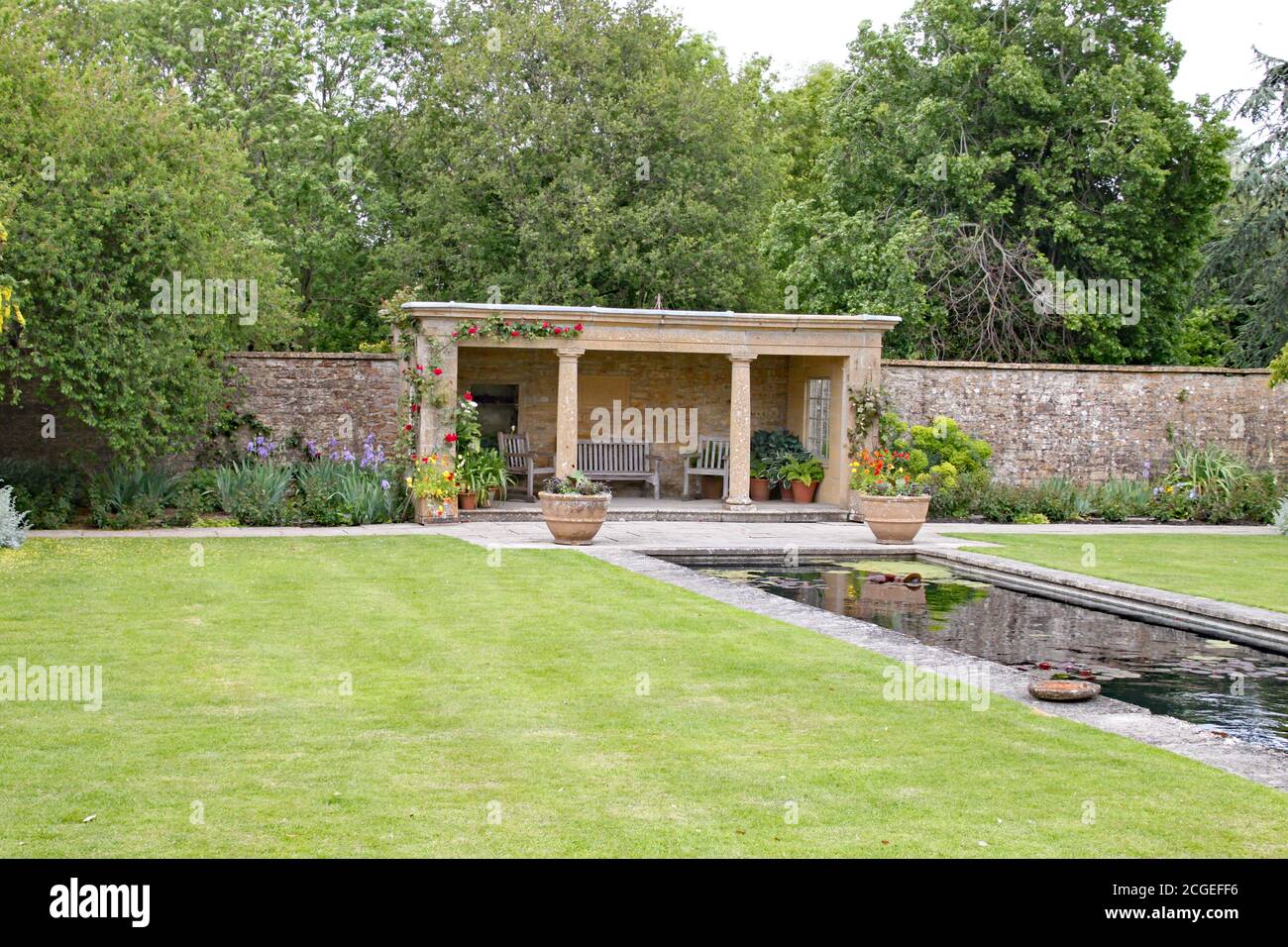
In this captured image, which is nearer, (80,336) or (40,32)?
(80,336)

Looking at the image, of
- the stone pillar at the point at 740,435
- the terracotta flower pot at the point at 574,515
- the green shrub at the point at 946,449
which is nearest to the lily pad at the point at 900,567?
the terracotta flower pot at the point at 574,515

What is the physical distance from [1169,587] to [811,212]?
16211mm

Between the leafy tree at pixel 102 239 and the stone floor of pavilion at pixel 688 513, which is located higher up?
the leafy tree at pixel 102 239

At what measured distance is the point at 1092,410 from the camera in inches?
858

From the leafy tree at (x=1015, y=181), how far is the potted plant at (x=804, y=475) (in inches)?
215

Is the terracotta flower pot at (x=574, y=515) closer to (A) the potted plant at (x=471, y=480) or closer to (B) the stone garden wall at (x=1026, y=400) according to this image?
(A) the potted plant at (x=471, y=480)

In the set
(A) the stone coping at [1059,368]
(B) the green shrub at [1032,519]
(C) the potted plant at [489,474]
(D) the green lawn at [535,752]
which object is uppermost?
(A) the stone coping at [1059,368]

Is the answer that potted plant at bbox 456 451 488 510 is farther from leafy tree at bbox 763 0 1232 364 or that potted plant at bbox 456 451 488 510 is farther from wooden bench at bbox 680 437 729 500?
leafy tree at bbox 763 0 1232 364

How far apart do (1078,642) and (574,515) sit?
21.0 ft

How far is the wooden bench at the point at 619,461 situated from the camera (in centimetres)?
2152

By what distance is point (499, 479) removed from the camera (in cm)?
1908

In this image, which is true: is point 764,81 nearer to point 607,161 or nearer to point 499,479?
point 607,161

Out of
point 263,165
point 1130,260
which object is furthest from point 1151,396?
point 263,165

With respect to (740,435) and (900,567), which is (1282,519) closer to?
(900,567)
